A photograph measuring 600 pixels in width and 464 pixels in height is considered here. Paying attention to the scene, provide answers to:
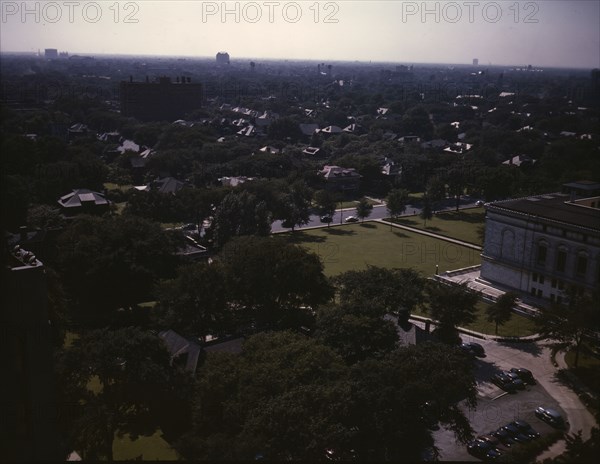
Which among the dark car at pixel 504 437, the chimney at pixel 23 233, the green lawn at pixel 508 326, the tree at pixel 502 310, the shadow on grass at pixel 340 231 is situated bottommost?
the green lawn at pixel 508 326

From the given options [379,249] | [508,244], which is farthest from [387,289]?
[379,249]

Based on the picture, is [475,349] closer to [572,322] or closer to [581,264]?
[572,322]

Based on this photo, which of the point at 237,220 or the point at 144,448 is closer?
the point at 144,448

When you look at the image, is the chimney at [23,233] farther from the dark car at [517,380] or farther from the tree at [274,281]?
the dark car at [517,380]

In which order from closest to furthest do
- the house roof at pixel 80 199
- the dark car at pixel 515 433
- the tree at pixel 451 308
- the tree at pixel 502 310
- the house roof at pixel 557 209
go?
the dark car at pixel 515 433 → the tree at pixel 451 308 → the tree at pixel 502 310 → the house roof at pixel 557 209 → the house roof at pixel 80 199

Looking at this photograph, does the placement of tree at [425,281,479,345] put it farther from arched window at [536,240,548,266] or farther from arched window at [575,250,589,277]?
arched window at [536,240,548,266]

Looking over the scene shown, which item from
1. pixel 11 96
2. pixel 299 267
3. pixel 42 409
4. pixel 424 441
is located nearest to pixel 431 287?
pixel 299 267

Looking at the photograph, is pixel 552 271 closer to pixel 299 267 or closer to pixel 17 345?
pixel 299 267

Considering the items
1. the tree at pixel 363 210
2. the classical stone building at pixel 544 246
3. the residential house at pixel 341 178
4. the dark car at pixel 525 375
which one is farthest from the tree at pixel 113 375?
the residential house at pixel 341 178
